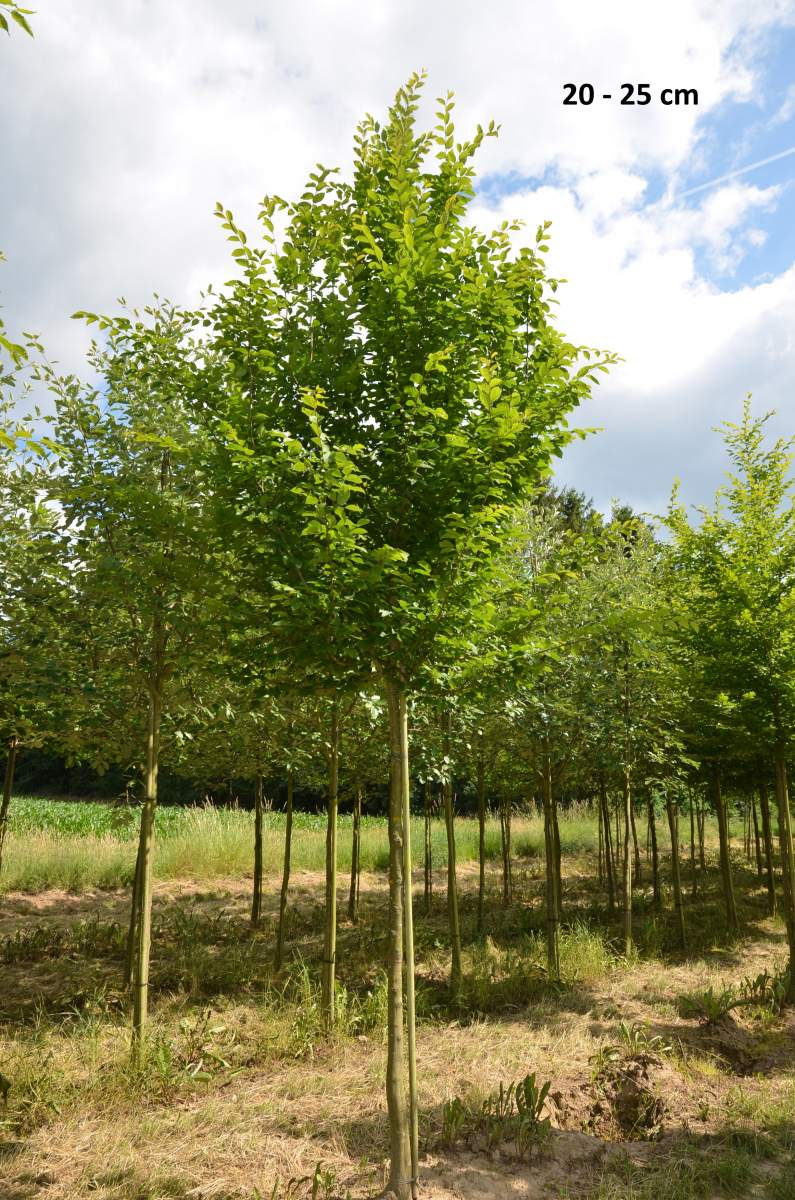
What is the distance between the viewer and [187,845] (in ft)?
52.8

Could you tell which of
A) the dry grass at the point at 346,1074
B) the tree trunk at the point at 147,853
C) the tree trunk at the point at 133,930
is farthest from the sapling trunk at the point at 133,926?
the tree trunk at the point at 147,853

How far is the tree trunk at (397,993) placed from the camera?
13.2ft

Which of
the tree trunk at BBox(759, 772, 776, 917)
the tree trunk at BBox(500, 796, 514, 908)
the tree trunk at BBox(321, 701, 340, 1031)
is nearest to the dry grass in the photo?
the tree trunk at BBox(321, 701, 340, 1031)

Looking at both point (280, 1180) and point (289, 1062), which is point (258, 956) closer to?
point (289, 1062)

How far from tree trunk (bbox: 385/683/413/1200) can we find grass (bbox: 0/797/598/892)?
25.2 ft

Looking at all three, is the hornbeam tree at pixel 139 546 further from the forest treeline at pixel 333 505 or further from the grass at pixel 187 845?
the grass at pixel 187 845

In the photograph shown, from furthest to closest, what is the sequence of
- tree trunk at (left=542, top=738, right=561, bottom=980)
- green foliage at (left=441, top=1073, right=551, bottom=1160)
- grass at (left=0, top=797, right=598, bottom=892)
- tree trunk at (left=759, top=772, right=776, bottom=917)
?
grass at (left=0, top=797, right=598, bottom=892), tree trunk at (left=759, top=772, right=776, bottom=917), tree trunk at (left=542, top=738, right=561, bottom=980), green foliage at (left=441, top=1073, right=551, bottom=1160)

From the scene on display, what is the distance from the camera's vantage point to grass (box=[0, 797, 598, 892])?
569 inches

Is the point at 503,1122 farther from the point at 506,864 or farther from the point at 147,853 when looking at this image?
the point at 506,864

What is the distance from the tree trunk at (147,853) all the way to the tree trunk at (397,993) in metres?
2.42

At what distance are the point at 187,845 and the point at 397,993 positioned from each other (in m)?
13.1

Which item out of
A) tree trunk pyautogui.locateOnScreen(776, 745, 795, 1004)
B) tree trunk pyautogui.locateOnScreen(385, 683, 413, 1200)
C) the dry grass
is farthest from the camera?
tree trunk pyautogui.locateOnScreen(776, 745, 795, 1004)

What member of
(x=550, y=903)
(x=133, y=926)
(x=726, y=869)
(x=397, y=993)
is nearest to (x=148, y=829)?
(x=133, y=926)

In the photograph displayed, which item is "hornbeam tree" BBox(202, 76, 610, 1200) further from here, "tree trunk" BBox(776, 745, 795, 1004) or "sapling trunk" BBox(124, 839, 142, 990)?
"tree trunk" BBox(776, 745, 795, 1004)
